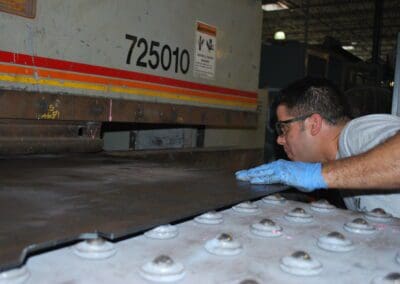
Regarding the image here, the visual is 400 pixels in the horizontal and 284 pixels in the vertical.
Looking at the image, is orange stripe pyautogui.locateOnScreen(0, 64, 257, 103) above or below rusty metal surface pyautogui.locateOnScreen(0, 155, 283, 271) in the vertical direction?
above

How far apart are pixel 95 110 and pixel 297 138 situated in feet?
3.21

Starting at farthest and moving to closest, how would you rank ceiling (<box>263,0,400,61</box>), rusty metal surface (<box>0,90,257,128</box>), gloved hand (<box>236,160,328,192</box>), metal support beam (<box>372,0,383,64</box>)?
ceiling (<box>263,0,400,61</box>)
metal support beam (<box>372,0,383,64</box>)
rusty metal surface (<box>0,90,257,128</box>)
gloved hand (<box>236,160,328,192</box>)

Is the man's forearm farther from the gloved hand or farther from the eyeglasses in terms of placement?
the eyeglasses

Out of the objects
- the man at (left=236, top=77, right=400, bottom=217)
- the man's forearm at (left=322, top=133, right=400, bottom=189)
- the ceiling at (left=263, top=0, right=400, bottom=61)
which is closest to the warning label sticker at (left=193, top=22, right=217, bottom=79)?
the man at (left=236, top=77, right=400, bottom=217)

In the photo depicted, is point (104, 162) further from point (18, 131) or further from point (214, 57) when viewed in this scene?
point (214, 57)

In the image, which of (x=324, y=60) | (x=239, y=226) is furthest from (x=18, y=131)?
(x=324, y=60)

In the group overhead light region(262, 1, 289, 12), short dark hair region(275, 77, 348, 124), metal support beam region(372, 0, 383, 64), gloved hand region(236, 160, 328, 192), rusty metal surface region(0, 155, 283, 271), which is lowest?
rusty metal surface region(0, 155, 283, 271)

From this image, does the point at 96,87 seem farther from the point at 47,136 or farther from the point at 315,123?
the point at 315,123

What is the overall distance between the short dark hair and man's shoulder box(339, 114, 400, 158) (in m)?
0.24

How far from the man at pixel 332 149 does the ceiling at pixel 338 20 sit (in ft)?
30.7

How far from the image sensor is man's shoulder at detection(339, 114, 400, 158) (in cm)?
160

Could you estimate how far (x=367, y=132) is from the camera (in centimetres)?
167

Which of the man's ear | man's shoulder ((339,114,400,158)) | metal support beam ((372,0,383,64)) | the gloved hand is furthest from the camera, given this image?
metal support beam ((372,0,383,64))

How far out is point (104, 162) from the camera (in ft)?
6.69
